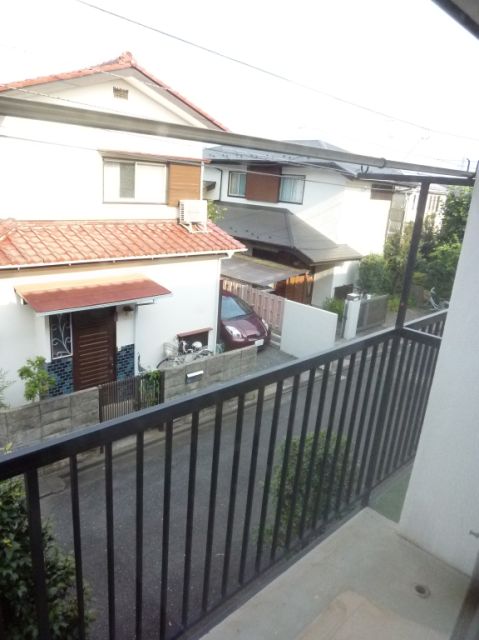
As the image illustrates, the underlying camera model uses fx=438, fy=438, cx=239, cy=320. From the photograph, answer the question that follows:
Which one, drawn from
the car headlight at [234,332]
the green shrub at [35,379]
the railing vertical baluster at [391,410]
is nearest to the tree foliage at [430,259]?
the car headlight at [234,332]

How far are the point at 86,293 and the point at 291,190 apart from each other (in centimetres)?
739

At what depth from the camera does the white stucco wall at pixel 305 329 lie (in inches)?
311

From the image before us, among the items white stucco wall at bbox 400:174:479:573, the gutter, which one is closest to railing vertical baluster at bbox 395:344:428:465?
white stucco wall at bbox 400:174:479:573

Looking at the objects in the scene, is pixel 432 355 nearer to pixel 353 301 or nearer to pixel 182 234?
pixel 182 234

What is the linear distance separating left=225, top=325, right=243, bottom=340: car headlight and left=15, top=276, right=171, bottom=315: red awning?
6.74 ft

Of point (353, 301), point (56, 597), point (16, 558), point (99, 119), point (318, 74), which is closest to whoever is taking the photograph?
point (99, 119)

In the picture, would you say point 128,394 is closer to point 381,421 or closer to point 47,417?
point 47,417

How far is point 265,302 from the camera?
9000 mm

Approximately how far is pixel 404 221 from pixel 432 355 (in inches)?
463

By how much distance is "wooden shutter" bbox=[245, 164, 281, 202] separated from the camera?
11405mm

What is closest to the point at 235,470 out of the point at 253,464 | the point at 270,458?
the point at 253,464

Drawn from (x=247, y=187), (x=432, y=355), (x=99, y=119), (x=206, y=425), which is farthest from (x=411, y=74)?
(x=247, y=187)

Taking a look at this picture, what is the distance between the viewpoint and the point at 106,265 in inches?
219

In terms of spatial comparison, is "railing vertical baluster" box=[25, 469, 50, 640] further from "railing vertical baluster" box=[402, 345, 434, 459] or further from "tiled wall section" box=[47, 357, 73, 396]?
"tiled wall section" box=[47, 357, 73, 396]
